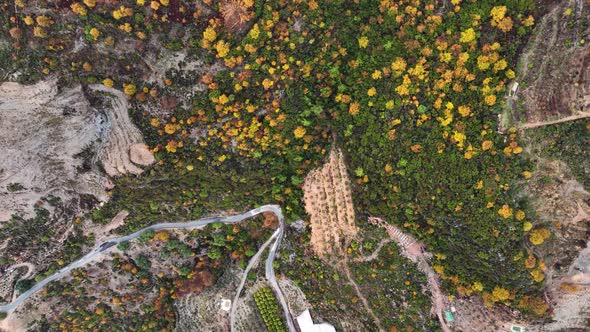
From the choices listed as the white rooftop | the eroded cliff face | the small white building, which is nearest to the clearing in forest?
the small white building

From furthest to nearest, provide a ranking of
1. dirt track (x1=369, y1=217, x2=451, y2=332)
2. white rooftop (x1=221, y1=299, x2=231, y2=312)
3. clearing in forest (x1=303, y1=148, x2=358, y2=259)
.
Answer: white rooftop (x1=221, y1=299, x2=231, y2=312) < clearing in forest (x1=303, y1=148, x2=358, y2=259) < dirt track (x1=369, y1=217, x2=451, y2=332)

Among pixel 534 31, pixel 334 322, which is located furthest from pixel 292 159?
pixel 534 31

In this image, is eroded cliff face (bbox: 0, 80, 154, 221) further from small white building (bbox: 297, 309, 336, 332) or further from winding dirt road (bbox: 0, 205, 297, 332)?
small white building (bbox: 297, 309, 336, 332)

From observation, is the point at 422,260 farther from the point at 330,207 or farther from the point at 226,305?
the point at 226,305

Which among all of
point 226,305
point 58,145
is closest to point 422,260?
point 226,305

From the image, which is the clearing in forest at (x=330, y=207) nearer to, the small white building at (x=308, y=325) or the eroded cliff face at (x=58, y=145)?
the small white building at (x=308, y=325)

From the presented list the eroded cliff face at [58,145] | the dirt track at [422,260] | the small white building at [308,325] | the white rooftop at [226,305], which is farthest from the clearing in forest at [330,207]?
the eroded cliff face at [58,145]
